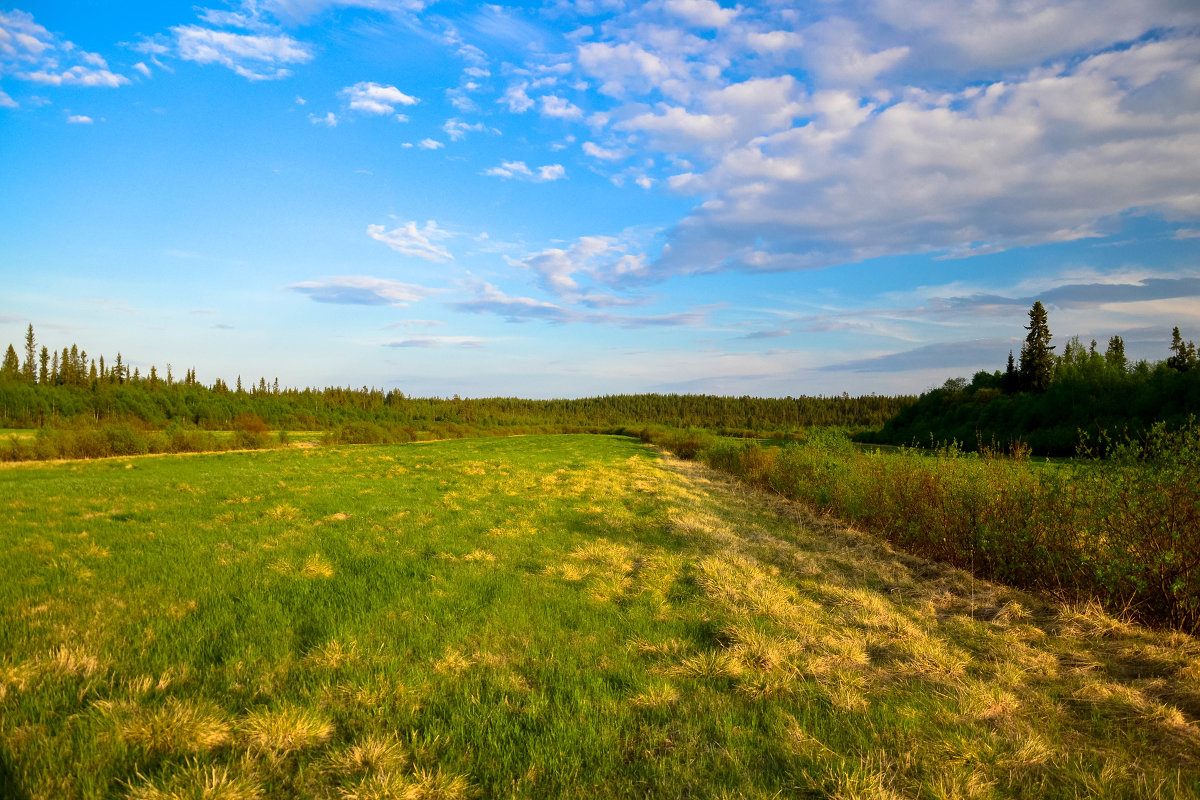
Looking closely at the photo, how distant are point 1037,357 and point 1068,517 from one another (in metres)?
76.6

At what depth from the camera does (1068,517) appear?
992cm

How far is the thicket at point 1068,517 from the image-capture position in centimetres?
816

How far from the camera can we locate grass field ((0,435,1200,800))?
12.5ft

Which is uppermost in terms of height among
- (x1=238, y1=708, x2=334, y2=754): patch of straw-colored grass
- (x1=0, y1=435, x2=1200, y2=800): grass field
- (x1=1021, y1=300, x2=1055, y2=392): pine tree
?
(x1=1021, y1=300, x2=1055, y2=392): pine tree

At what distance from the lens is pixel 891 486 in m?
15.7

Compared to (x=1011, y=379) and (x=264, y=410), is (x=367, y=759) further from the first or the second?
(x=264, y=410)

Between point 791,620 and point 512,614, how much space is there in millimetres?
4381

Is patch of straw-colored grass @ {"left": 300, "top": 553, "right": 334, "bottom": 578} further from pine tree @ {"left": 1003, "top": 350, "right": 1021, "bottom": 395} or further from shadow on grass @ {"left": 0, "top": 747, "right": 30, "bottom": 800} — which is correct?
pine tree @ {"left": 1003, "top": 350, "right": 1021, "bottom": 395}

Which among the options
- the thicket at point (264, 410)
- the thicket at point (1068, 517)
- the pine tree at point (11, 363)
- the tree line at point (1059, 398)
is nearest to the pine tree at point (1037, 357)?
the tree line at point (1059, 398)

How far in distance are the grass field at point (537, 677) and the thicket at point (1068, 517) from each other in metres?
0.90

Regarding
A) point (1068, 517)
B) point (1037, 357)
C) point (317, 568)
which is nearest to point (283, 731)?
point (317, 568)

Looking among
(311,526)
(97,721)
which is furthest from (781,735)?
(311,526)

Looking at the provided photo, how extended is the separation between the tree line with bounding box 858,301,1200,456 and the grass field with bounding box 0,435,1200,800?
34156 mm

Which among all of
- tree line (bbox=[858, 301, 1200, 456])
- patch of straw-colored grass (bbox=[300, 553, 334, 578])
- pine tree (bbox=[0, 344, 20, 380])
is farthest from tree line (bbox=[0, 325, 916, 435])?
patch of straw-colored grass (bbox=[300, 553, 334, 578])
